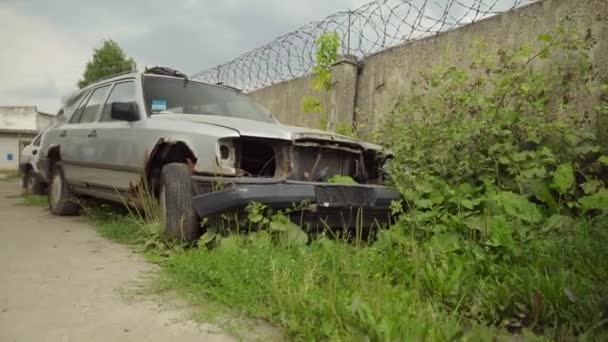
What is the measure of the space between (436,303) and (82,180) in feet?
13.8

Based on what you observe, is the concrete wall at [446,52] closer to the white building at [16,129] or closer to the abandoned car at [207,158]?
the abandoned car at [207,158]

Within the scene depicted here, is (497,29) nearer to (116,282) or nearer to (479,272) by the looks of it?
(479,272)

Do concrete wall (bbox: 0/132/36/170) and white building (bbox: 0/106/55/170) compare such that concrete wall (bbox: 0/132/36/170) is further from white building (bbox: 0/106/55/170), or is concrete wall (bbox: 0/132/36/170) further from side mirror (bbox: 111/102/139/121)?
side mirror (bbox: 111/102/139/121)

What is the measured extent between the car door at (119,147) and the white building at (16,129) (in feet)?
94.5

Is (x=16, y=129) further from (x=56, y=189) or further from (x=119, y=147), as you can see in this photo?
(x=119, y=147)

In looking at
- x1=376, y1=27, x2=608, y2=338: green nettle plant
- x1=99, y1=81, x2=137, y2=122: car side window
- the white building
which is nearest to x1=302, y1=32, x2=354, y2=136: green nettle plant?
x1=376, y1=27, x2=608, y2=338: green nettle plant

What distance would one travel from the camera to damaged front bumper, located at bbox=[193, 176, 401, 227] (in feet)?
8.70

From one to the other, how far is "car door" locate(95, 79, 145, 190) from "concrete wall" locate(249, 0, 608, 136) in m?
2.48

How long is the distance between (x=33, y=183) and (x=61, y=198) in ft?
9.41

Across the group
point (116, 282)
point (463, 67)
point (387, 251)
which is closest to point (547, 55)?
point (463, 67)

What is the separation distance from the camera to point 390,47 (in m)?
5.03

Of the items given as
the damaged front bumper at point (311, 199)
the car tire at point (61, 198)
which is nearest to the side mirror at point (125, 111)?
the damaged front bumper at point (311, 199)

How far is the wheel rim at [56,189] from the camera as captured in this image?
527 cm

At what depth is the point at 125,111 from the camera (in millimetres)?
3826
